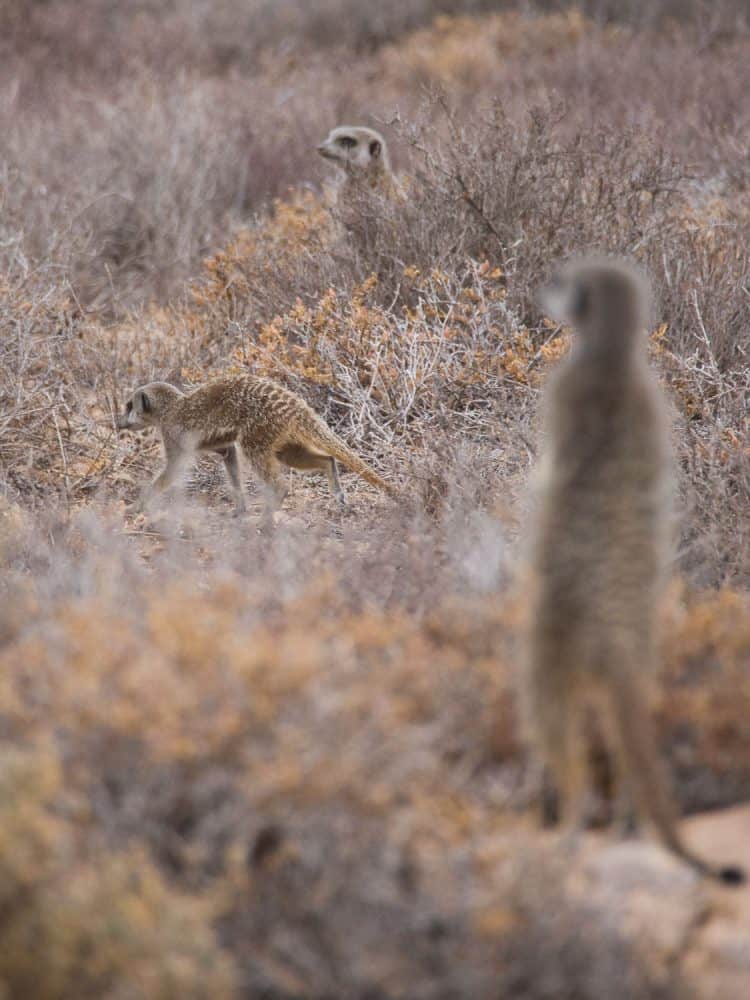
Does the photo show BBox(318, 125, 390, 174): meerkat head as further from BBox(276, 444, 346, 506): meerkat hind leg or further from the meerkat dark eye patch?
the meerkat dark eye patch

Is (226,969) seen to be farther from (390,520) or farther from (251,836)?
(390,520)

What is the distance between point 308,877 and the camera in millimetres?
2164

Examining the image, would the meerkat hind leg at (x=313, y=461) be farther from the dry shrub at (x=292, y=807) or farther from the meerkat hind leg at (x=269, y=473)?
the dry shrub at (x=292, y=807)

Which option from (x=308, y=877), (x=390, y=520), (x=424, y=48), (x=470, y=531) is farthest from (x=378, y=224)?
(x=424, y=48)

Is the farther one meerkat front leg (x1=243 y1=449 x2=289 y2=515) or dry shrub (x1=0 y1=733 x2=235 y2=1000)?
meerkat front leg (x1=243 y1=449 x2=289 y2=515)

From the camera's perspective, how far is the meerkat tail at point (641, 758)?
212cm

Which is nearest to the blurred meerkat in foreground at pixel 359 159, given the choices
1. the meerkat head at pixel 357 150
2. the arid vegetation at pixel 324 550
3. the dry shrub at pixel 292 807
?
the meerkat head at pixel 357 150

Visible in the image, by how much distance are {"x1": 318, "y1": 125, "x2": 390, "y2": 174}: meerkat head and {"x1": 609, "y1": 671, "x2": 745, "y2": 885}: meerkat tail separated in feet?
18.4

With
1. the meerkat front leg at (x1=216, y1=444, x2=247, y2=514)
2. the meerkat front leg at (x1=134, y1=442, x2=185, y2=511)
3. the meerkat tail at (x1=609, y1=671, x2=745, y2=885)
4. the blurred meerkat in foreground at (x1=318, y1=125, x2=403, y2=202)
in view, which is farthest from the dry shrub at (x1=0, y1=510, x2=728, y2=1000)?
the blurred meerkat in foreground at (x1=318, y1=125, x2=403, y2=202)

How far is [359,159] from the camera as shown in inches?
294

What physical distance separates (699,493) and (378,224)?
2588mm

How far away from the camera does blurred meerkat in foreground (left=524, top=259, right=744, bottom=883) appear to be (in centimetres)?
215

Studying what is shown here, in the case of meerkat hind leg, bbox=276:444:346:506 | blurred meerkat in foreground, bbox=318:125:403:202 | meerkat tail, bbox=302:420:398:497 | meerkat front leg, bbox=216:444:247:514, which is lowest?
meerkat front leg, bbox=216:444:247:514

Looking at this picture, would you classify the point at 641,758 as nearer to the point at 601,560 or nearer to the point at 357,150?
the point at 601,560
